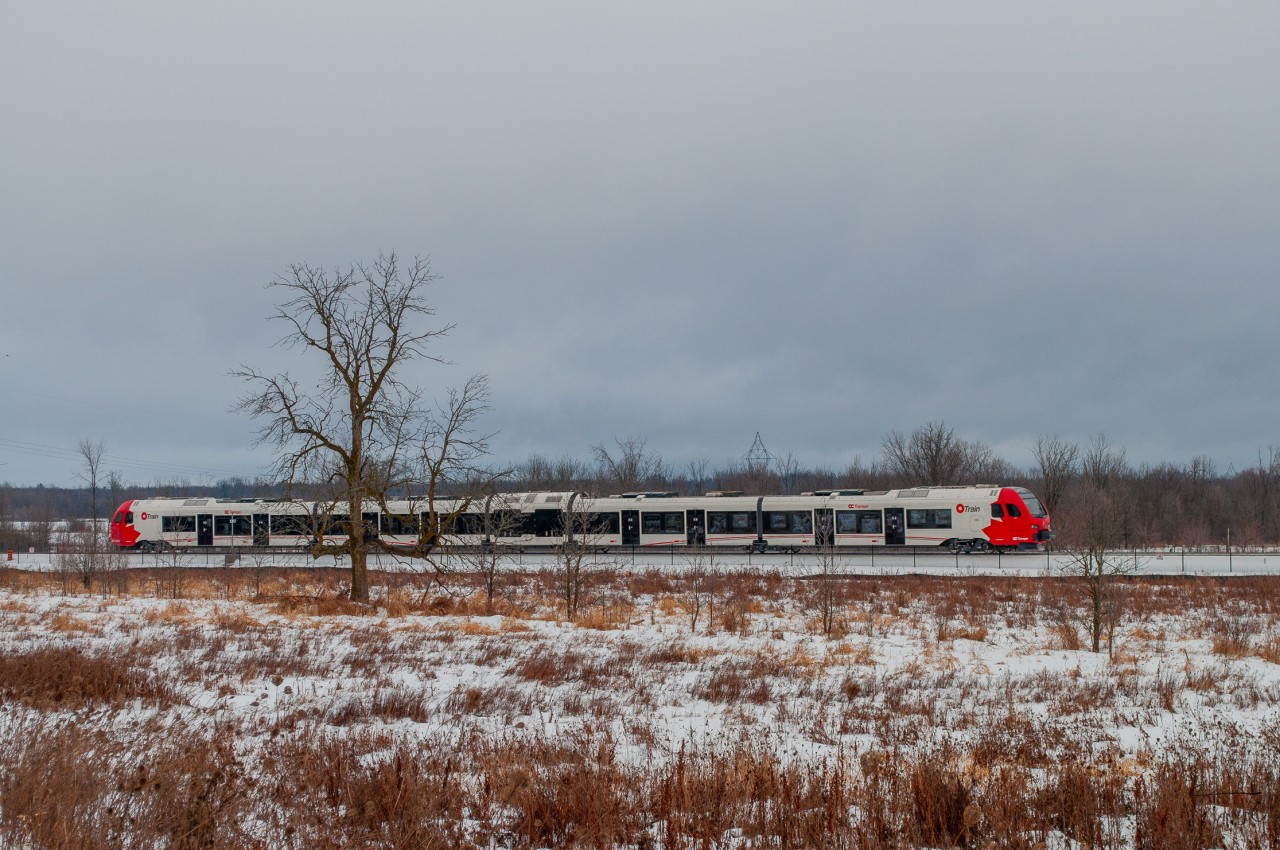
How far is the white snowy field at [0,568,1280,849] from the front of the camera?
6.52 meters

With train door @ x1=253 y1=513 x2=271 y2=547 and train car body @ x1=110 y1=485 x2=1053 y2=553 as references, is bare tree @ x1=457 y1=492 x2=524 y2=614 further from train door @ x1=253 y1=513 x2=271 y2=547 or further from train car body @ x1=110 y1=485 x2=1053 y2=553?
train door @ x1=253 y1=513 x2=271 y2=547

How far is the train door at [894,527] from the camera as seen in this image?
4294cm

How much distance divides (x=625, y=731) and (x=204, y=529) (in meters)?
45.8

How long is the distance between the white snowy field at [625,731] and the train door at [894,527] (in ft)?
67.5

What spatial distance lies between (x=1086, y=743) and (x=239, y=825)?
8.16 meters

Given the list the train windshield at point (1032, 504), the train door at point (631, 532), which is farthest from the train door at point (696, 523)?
the train windshield at point (1032, 504)

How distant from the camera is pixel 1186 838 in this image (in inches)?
244

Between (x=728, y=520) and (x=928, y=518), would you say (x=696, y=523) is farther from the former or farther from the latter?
(x=928, y=518)

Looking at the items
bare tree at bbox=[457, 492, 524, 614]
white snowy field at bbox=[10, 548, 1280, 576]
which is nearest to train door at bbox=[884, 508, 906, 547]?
white snowy field at bbox=[10, 548, 1280, 576]

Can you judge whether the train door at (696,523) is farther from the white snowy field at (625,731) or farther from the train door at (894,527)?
the white snowy field at (625,731)

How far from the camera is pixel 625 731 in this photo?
32.7ft

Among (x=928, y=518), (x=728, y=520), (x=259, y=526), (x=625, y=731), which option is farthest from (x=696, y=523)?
(x=625, y=731)

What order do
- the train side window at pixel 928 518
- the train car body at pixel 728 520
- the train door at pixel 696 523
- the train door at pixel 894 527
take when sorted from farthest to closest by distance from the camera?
the train door at pixel 696 523 < the train door at pixel 894 527 < the train side window at pixel 928 518 < the train car body at pixel 728 520

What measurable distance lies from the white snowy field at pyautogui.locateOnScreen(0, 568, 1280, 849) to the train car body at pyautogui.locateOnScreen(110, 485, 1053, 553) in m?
19.8
